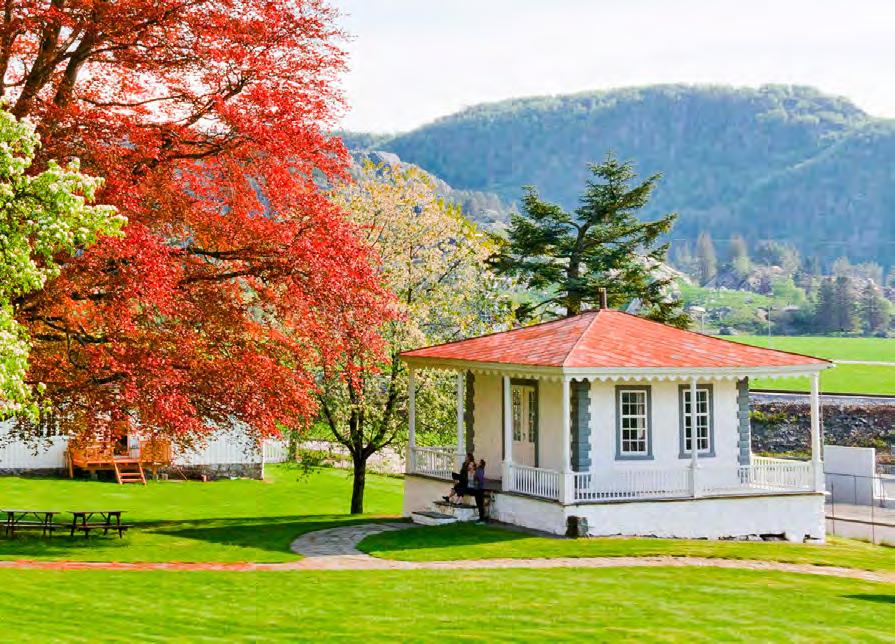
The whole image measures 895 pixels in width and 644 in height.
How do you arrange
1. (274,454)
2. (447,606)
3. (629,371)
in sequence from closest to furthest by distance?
(447,606)
(629,371)
(274,454)

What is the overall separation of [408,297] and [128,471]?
11788mm

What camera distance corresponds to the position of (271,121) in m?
19.1

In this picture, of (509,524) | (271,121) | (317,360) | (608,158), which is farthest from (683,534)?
(608,158)

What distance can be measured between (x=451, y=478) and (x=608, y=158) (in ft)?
83.7

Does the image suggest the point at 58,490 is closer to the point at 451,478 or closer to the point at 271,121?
the point at 451,478

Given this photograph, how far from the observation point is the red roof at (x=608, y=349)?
22.6 meters

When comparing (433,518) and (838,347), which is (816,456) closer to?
(433,518)

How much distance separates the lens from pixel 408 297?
107ft

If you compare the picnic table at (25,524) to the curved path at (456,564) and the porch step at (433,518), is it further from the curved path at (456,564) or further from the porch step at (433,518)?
the porch step at (433,518)

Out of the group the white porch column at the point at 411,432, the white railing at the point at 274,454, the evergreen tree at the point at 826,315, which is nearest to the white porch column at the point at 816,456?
the white porch column at the point at 411,432

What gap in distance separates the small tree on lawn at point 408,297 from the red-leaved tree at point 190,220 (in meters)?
9.40

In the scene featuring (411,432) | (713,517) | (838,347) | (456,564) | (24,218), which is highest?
(838,347)

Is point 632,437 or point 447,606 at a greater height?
point 632,437

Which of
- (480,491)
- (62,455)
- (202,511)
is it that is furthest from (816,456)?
(62,455)
